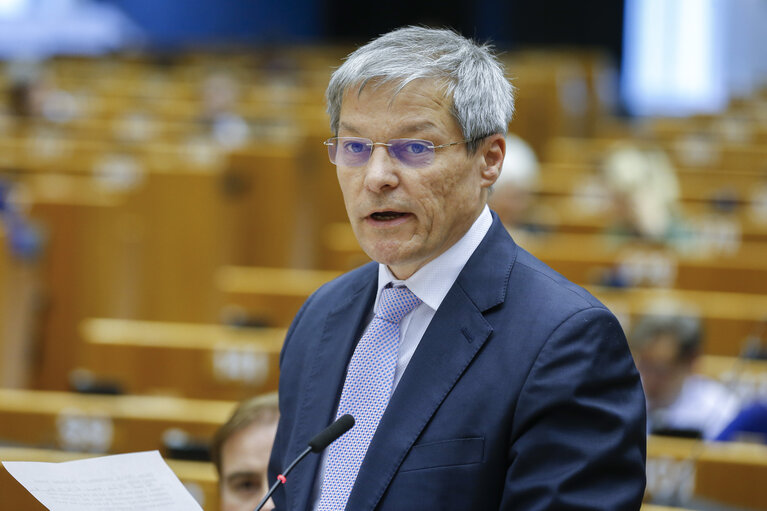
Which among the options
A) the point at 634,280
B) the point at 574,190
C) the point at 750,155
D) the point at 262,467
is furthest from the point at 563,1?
the point at 262,467

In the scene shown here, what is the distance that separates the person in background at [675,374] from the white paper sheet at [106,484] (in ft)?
5.05

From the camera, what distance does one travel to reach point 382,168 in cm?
Result: 111

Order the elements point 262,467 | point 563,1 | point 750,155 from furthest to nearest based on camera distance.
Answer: point 563,1
point 750,155
point 262,467

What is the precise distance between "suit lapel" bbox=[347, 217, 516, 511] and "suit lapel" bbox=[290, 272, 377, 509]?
0.11 meters

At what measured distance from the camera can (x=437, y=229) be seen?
1125 millimetres

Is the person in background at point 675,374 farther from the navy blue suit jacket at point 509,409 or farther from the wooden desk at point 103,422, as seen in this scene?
the navy blue suit jacket at point 509,409

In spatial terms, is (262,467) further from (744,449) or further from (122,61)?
(122,61)

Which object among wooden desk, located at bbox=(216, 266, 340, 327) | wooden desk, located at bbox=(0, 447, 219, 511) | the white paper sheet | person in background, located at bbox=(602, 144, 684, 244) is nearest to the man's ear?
the white paper sheet

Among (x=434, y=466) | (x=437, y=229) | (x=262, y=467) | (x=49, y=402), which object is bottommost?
(x=49, y=402)

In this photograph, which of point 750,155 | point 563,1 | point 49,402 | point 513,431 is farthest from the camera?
point 563,1

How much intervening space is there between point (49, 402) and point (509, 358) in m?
1.75

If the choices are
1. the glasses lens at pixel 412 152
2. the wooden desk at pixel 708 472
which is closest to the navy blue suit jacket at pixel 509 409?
the glasses lens at pixel 412 152

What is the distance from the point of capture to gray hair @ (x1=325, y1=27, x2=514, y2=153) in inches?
43.1

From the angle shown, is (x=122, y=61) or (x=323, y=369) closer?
(x=323, y=369)
